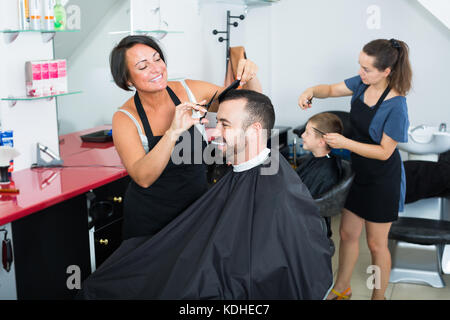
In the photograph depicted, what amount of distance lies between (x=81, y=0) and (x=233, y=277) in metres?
2.03

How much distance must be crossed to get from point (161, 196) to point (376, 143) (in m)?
1.23

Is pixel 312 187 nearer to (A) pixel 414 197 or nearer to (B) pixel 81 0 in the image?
(A) pixel 414 197

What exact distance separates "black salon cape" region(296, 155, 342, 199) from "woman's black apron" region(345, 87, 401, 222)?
244 millimetres

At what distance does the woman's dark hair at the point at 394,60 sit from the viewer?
2.53 meters

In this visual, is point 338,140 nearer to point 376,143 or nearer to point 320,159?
point 376,143

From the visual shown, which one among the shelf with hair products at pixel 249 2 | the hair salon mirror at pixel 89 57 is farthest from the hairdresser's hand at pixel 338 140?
the shelf with hair products at pixel 249 2

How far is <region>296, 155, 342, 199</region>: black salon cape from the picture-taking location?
9.79ft

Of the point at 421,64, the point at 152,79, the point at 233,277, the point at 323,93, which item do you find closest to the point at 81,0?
the point at 152,79

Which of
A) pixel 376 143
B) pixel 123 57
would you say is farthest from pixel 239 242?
pixel 376 143

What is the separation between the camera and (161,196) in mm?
2084

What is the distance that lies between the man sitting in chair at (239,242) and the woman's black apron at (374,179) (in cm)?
87

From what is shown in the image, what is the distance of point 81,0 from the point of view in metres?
2.92
